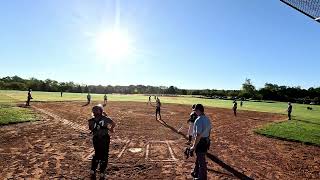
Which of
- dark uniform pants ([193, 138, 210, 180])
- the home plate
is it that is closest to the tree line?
the home plate

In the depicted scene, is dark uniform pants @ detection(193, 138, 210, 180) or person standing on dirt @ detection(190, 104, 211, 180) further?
dark uniform pants @ detection(193, 138, 210, 180)

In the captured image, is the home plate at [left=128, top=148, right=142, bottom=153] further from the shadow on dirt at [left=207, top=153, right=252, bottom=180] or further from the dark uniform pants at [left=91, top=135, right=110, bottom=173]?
the dark uniform pants at [left=91, top=135, right=110, bottom=173]

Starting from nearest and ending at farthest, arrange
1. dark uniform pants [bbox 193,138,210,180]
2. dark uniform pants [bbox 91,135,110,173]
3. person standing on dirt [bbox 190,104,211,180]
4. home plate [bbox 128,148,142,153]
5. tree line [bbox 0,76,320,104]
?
person standing on dirt [bbox 190,104,211,180]
dark uniform pants [bbox 193,138,210,180]
dark uniform pants [bbox 91,135,110,173]
home plate [bbox 128,148,142,153]
tree line [bbox 0,76,320,104]

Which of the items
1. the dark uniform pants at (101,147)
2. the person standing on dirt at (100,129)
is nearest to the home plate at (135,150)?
the dark uniform pants at (101,147)

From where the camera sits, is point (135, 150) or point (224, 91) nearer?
point (135, 150)

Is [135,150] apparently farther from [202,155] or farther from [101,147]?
[202,155]

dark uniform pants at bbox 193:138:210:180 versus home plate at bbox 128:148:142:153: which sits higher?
dark uniform pants at bbox 193:138:210:180

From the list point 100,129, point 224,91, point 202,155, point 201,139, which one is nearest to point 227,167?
point 202,155

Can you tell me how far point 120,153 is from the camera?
13.6 meters

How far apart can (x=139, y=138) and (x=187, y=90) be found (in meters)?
119

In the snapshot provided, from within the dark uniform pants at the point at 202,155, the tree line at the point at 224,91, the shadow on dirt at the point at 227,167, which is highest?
the tree line at the point at 224,91

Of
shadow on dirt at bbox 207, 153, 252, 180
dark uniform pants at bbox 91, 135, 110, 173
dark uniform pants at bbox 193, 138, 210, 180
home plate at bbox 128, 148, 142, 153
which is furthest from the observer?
home plate at bbox 128, 148, 142, 153

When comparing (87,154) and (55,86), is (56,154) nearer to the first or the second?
(87,154)

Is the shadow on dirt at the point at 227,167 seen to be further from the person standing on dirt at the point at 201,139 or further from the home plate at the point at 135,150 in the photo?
the home plate at the point at 135,150
